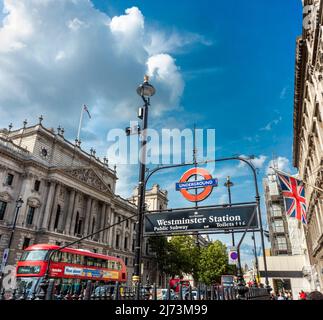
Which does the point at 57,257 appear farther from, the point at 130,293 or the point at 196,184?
the point at 196,184

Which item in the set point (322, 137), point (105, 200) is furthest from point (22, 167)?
point (322, 137)

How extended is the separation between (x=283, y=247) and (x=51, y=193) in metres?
45.4

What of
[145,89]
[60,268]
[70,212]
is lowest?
[60,268]

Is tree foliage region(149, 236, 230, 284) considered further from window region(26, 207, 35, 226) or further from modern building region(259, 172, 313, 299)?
window region(26, 207, 35, 226)

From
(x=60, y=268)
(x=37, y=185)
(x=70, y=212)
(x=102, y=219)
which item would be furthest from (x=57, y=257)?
(x=102, y=219)

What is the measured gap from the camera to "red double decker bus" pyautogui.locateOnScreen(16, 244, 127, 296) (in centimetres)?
2041

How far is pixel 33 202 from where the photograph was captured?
129 ft

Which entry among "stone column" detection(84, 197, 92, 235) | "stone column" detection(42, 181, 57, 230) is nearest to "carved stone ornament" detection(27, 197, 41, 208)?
"stone column" detection(42, 181, 57, 230)

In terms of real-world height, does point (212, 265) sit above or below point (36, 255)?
above

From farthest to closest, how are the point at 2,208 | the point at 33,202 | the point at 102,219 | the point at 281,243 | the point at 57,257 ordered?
the point at 281,243 → the point at 102,219 → the point at 33,202 → the point at 2,208 → the point at 57,257

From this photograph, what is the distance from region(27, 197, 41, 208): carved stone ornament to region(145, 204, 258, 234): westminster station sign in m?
37.1

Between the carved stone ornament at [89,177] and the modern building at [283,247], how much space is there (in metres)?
31.9
